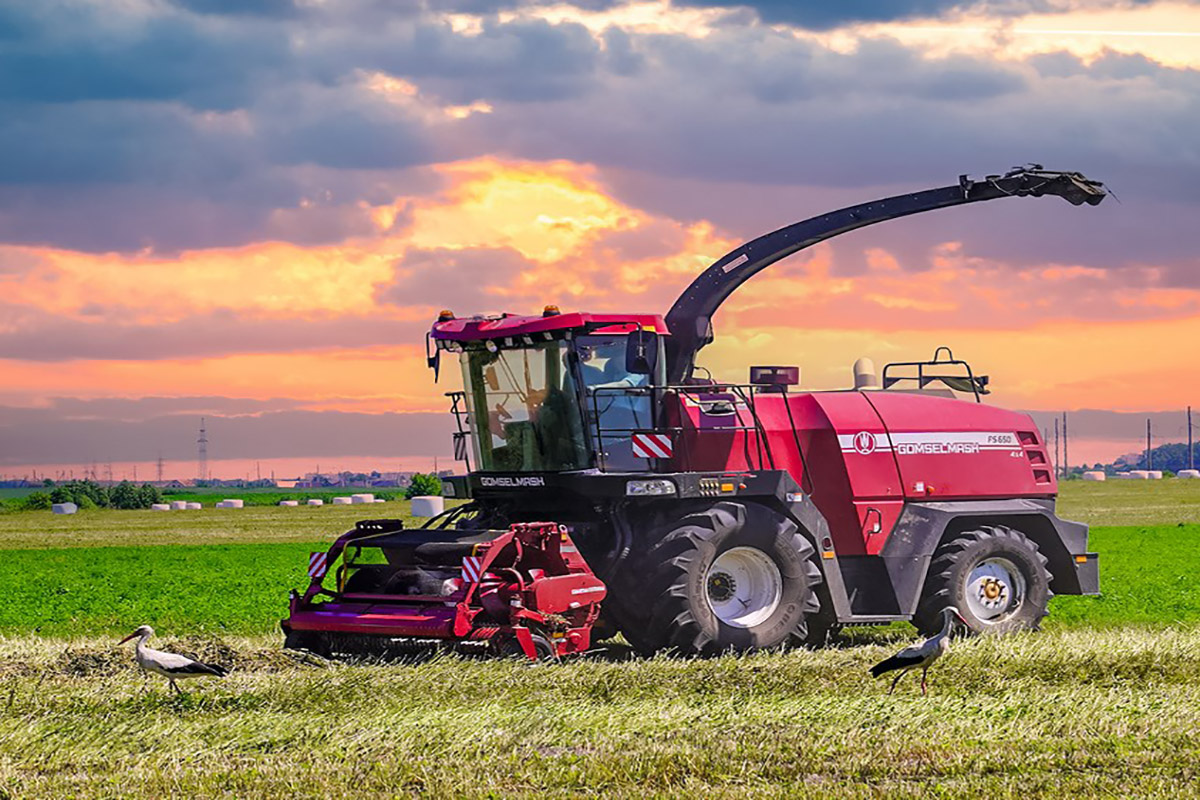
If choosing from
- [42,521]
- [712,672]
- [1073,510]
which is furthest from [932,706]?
[42,521]

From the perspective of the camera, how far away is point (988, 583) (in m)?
16.8

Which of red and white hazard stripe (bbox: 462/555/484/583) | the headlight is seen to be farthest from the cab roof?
red and white hazard stripe (bbox: 462/555/484/583)

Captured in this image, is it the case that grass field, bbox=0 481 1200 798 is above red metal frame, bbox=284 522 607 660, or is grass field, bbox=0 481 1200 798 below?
below

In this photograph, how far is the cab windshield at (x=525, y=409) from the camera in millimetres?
14852

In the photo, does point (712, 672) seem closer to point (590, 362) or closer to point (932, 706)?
point (932, 706)

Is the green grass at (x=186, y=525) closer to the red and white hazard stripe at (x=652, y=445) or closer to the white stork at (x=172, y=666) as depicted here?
the red and white hazard stripe at (x=652, y=445)

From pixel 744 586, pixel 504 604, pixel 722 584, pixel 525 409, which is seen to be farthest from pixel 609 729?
pixel 525 409

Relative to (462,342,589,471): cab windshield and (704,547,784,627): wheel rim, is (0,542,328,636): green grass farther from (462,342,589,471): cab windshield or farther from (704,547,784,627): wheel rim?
(704,547,784,627): wheel rim

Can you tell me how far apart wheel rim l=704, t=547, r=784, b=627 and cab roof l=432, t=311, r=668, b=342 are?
2302 mm

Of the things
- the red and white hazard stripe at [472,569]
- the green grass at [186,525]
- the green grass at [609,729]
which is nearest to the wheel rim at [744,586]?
the green grass at [609,729]

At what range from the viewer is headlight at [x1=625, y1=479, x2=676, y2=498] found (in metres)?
14.4

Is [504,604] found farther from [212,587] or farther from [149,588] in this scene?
[149,588]

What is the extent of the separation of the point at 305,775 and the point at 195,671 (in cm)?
267

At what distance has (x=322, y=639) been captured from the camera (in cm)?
1390
